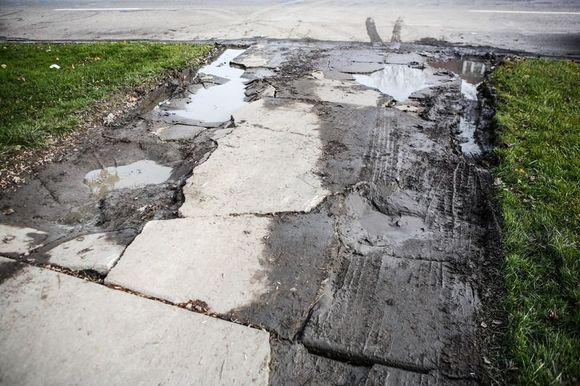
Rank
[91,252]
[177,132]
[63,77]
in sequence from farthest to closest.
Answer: [63,77], [177,132], [91,252]

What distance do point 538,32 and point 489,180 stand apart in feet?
17.8

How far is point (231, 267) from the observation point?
8.61 ft

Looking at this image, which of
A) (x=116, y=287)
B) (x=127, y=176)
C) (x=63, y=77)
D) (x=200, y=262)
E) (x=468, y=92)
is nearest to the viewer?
(x=116, y=287)

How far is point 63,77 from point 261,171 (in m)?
4.00

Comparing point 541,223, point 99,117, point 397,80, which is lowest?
point 541,223

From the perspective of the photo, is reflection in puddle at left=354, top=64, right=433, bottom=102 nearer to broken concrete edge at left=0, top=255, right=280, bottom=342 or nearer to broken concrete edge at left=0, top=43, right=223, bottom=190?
broken concrete edge at left=0, top=43, right=223, bottom=190

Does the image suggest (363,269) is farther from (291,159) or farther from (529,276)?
(291,159)

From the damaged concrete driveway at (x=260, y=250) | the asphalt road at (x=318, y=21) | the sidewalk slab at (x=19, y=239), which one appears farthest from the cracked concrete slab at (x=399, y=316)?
the asphalt road at (x=318, y=21)

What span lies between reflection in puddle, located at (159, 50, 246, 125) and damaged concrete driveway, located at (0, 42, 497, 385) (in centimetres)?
10

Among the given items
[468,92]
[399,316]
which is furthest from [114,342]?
[468,92]

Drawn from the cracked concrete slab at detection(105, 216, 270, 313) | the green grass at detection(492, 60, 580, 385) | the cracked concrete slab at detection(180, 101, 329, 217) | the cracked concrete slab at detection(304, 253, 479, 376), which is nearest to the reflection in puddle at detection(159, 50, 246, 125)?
the cracked concrete slab at detection(180, 101, 329, 217)

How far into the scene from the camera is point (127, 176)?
3744mm

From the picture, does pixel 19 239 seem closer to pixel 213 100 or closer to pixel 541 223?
pixel 213 100

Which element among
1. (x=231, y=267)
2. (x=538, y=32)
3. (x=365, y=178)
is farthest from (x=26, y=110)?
(x=538, y=32)
